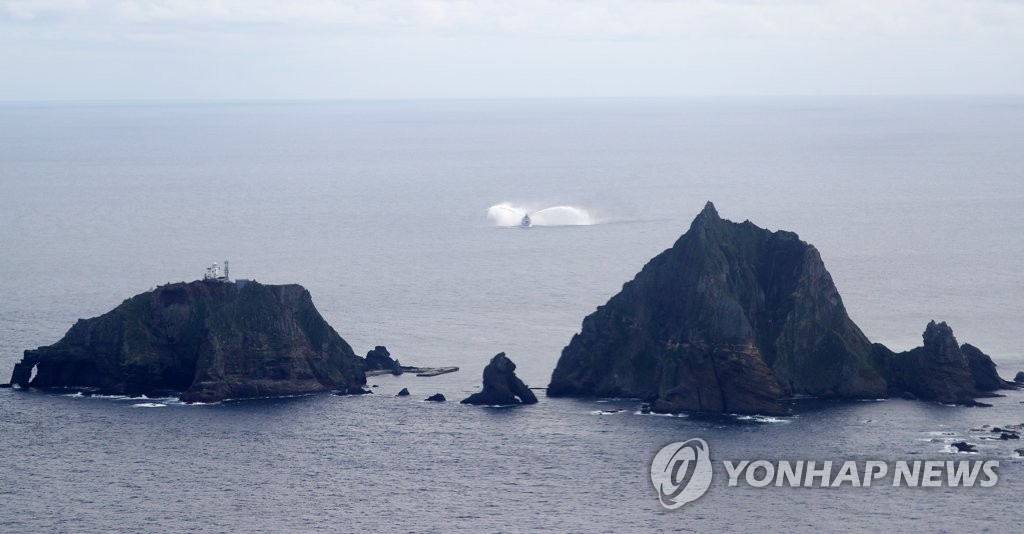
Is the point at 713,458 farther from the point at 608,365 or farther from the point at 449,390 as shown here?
the point at 449,390

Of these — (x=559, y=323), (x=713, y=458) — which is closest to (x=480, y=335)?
(x=559, y=323)

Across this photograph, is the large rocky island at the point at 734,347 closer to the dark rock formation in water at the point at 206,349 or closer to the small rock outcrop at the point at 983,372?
the small rock outcrop at the point at 983,372

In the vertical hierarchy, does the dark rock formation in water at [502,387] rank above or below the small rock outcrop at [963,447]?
above

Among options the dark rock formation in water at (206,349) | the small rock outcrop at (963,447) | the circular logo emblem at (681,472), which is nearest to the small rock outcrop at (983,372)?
the small rock outcrop at (963,447)

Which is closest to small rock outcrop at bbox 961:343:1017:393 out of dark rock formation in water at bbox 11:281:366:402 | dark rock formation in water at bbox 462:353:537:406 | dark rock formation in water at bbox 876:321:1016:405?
dark rock formation in water at bbox 876:321:1016:405

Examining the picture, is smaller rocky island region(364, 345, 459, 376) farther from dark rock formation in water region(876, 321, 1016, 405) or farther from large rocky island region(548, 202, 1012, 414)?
dark rock formation in water region(876, 321, 1016, 405)

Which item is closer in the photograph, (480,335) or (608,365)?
(608,365)
